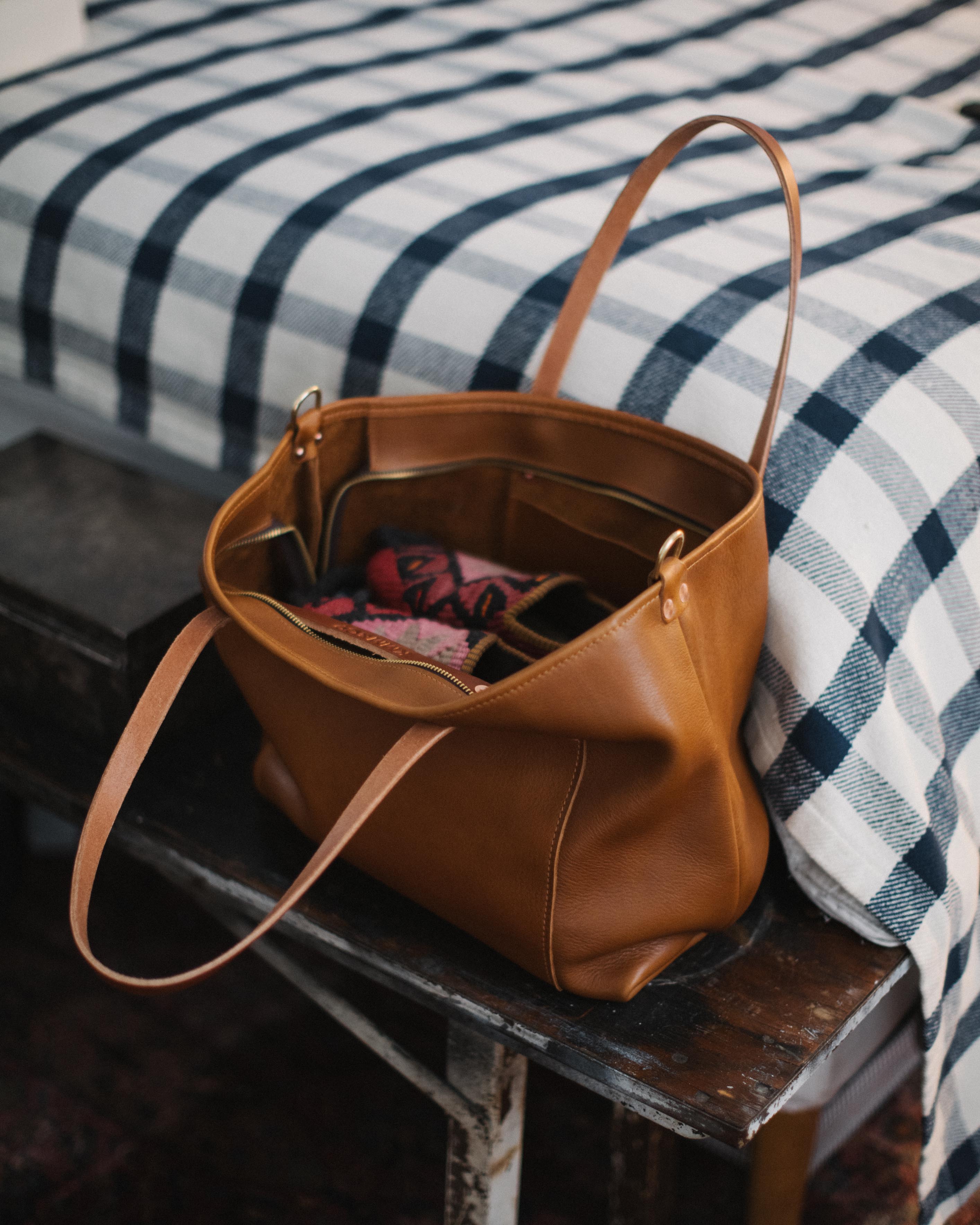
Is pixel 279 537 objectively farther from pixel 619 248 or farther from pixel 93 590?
pixel 619 248

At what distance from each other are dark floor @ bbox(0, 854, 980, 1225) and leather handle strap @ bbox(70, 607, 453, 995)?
463 millimetres

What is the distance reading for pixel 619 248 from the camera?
762 millimetres

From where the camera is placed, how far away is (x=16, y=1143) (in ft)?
3.13

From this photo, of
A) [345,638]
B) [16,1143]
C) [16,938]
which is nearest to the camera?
[345,638]

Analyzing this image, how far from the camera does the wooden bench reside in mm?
603

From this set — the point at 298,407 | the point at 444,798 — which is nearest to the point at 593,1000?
the point at 444,798

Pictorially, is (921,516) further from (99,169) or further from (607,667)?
(99,169)

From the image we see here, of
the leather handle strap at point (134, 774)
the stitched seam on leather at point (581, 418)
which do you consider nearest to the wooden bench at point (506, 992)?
the leather handle strap at point (134, 774)

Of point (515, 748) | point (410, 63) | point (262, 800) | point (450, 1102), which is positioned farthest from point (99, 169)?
point (450, 1102)

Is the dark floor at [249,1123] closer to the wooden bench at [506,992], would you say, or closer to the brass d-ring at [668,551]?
the wooden bench at [506,992]

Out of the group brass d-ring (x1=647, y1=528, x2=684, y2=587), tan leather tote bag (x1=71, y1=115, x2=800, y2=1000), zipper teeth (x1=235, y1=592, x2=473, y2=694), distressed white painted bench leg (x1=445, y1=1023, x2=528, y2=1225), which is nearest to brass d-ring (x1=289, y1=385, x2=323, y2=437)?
tan leather tote bag (x1=71, y1=115, x2=800, y2=1000)

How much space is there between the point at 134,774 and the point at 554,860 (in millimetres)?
224

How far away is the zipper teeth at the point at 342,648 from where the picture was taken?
0.58 meters

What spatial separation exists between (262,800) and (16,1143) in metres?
0.43
